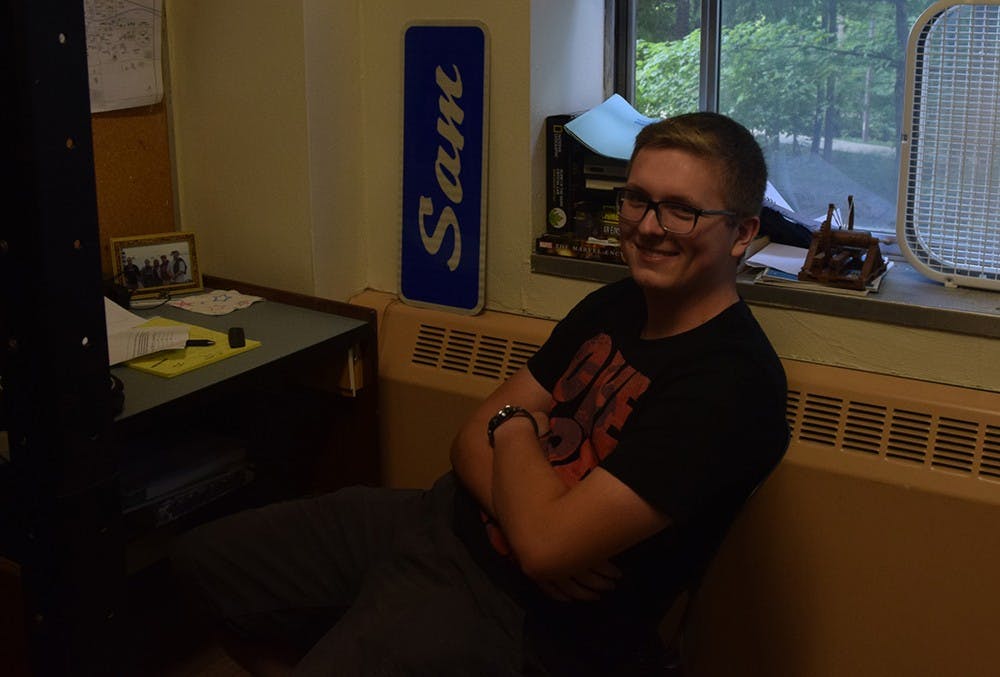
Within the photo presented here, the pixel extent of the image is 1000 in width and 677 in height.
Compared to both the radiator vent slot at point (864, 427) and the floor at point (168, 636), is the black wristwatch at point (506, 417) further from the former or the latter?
the floor at point (168, 636)

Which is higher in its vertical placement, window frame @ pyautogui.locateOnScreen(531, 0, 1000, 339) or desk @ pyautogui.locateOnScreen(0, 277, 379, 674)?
window frame @ pyautogui.locateOnScreen(531, 0, 1000, 339)

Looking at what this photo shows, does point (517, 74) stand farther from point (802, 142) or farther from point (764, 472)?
point (764, 472)

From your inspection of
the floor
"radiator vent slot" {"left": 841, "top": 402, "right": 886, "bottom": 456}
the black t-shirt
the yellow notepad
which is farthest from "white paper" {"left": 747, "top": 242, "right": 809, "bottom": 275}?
the floor

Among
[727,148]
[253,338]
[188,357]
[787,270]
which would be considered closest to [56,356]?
[188,357]

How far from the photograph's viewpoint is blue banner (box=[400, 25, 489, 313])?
2.01 m

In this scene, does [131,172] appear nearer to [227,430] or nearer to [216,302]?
[216,302]

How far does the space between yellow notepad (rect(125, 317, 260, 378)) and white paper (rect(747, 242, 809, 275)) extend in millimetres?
Result: 914

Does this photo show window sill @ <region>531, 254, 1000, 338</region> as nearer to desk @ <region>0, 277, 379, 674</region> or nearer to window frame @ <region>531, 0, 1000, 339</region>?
window frame @ <region>531, 0, 1000, 339</region>

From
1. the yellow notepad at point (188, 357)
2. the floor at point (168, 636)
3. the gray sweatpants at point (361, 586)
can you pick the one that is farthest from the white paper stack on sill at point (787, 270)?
the floor at point (168, 636)

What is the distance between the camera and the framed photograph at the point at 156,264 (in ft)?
6.75

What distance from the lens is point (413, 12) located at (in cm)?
207

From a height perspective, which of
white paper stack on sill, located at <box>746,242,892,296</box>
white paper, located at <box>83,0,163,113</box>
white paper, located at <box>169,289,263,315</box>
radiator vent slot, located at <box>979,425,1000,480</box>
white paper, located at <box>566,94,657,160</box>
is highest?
white paper, located at <box>83,0,163,113</box>

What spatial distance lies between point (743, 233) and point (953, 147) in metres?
0.48

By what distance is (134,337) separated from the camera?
1.78m
